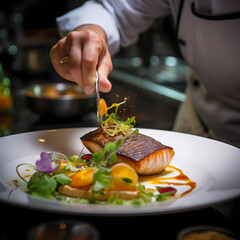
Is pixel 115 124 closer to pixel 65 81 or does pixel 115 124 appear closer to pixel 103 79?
pixel 103 79

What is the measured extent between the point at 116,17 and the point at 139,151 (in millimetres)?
1245

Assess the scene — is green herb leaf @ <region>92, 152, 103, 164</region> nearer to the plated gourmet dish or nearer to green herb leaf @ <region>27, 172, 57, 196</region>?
the plated gourmet dish

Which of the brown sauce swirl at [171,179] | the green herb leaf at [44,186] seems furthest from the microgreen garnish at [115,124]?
the green herb leaf at [44,186]

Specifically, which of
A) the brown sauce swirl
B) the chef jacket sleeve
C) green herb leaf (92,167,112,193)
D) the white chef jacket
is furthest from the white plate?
the chef jacket sleeve

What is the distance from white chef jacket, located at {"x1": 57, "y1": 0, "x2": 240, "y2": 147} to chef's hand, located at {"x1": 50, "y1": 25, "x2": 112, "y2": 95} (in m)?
0.50

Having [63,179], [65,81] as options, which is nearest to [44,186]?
[63,179]

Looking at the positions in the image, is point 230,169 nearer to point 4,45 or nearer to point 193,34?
point 193,34

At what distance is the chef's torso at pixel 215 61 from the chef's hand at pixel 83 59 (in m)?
0.81

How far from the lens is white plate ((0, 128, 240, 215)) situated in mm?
925

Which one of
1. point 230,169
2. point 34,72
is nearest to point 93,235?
point 230,169

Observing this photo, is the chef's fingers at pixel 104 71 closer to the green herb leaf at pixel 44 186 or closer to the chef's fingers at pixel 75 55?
the chef's fingers at pixel 75 55

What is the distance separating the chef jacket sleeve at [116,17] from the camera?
7.02ft

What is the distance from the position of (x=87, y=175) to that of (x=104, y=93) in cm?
53

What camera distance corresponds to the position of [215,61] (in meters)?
2.18
